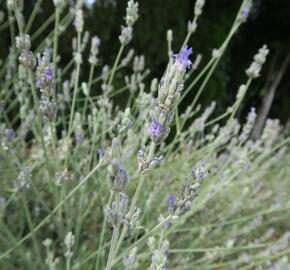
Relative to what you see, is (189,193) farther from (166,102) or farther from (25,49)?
(25,49)

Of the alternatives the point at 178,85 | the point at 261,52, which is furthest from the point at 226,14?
the point at 178,85

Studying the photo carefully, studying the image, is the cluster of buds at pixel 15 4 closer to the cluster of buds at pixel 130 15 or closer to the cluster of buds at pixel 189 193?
the cluster of buds at pixel 130 15

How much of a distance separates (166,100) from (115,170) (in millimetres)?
130

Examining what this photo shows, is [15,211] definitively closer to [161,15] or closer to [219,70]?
[161,15]

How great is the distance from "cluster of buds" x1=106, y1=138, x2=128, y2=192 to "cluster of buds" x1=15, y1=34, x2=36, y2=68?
1.42 ft

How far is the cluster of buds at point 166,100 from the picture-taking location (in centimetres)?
72

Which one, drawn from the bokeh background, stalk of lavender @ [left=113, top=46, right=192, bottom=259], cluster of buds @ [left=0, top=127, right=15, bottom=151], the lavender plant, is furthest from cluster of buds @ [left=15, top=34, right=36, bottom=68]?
the bokeh background

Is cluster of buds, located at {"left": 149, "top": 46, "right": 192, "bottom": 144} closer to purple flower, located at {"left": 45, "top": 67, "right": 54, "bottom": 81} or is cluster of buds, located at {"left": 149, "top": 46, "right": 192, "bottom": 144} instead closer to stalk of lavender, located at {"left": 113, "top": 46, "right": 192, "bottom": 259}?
stalk of lavender, located at {"left": 113, "top": 46, "right": 192, "bottom": 259}

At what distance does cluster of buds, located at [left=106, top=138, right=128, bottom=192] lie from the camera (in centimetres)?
70

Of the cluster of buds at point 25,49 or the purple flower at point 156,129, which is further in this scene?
the cluster of buds at point 25,49

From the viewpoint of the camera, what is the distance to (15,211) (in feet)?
7.29

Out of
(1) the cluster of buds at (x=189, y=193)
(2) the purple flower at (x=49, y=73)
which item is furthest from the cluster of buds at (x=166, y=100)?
(2) the purple flower at (x=49, y=73)

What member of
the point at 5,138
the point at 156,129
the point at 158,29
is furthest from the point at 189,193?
the point at 158,29

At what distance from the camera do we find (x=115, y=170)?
708 millimetres
